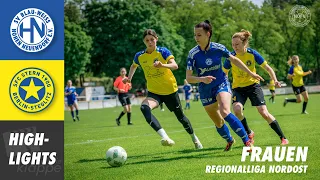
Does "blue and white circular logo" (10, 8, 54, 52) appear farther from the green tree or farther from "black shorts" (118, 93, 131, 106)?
the green tree

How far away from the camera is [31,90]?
754cm

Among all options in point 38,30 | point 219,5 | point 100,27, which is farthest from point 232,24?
point 38,30

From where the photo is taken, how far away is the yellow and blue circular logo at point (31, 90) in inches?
292

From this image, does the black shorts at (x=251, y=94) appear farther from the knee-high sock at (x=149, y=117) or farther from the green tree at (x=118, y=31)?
the green tree at (x=118, y=31)

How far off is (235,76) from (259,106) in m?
0.87

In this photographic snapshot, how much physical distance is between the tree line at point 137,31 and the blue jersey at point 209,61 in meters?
35.8

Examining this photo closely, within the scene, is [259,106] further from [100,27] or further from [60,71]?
[100,27]

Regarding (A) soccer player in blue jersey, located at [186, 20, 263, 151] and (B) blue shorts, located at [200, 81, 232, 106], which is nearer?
(A) soccer player in blue jersey, located at [186, 20, 263, 151]

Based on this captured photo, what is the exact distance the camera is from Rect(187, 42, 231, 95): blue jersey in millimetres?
9008

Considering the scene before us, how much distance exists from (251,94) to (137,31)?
44594 millimetres

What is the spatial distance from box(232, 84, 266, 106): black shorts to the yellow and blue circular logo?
4512mm

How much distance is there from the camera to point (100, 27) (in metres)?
54.8

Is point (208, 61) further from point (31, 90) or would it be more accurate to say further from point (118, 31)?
point (118, 31)

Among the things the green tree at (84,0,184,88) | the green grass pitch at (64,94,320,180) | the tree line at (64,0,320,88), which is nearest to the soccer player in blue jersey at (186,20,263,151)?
the green grass pitch at (64,94,320,180)
